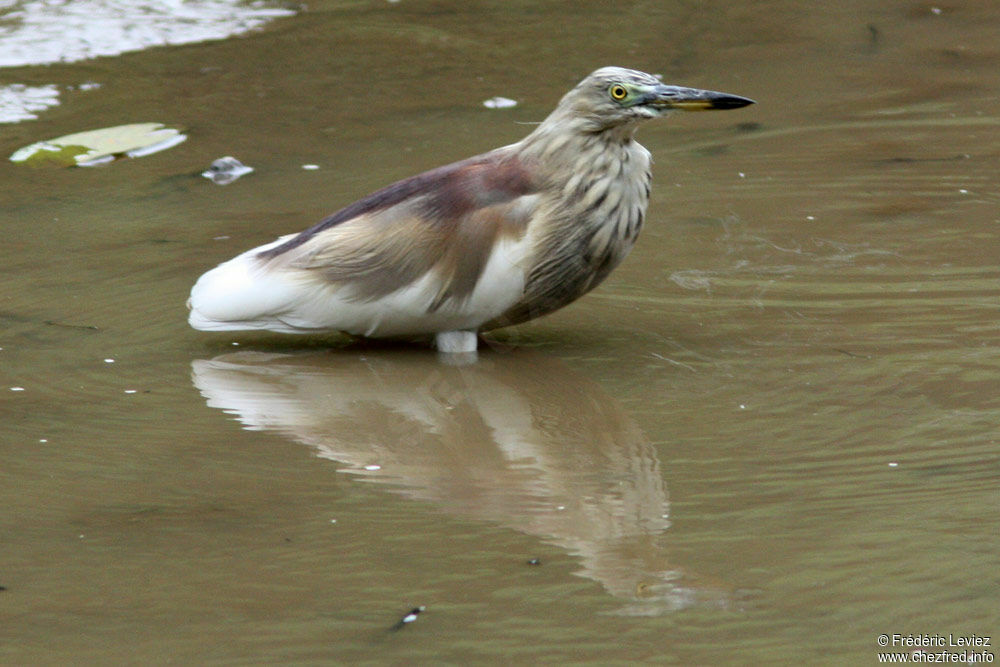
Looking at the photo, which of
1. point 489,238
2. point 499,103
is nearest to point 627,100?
point 489,238

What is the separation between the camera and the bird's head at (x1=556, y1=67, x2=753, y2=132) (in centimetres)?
413

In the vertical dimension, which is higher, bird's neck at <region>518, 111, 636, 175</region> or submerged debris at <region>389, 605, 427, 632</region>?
bird's neck at <region>518, 111, 636, 175</region>

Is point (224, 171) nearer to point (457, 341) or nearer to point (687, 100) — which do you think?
point (457, 341)

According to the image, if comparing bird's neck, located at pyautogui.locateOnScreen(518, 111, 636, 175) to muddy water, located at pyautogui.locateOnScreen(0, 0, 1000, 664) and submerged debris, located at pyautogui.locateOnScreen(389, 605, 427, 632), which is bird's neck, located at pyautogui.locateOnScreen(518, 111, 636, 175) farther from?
submerged debris, located at pyautogui.locateOnScreen(389, 605, 427, 632)

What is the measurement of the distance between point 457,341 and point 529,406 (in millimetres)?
468

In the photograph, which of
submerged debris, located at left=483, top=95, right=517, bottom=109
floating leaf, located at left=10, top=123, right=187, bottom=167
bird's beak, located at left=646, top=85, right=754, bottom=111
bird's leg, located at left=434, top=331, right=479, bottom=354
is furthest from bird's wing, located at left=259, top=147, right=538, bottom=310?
submerged debris, located at left=483, top=95, right=517, bottom=109

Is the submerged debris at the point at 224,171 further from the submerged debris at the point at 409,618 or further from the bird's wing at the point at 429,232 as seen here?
the submerged debris at the point at 409,618

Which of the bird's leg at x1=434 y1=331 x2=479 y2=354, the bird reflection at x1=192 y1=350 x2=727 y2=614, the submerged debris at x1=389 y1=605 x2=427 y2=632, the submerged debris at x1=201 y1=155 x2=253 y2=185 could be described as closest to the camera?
the submerged debris at x1=389 y1=605 x2=427 y2=632

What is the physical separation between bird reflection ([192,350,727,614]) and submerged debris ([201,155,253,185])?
173cm

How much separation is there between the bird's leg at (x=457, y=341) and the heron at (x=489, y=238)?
0.04 feet

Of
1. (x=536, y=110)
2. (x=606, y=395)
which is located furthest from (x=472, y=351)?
(x=536, y=110)

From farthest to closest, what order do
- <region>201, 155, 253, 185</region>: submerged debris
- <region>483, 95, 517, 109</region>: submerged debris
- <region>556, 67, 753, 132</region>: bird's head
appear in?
1. <region>483, 95, 517, 109</region>: submerged debris
2. <region>201, 155, 253, 185</region>: submerged debris
3. <region>556, 67, 753, 132</region>: bird's head

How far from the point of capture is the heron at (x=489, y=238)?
414cm

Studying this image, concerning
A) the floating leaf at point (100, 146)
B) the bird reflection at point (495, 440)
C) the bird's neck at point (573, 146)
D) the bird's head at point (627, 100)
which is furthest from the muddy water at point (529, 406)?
the bird's head at point (627, 100)
